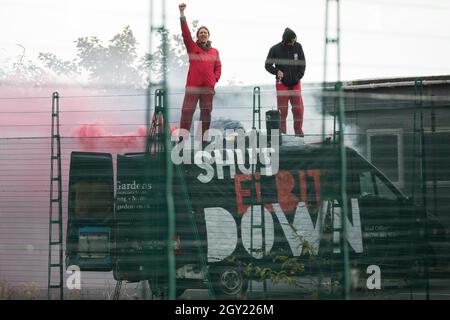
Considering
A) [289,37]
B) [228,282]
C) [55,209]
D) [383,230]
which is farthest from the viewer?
[55,209]

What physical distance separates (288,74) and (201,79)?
31.9 inches

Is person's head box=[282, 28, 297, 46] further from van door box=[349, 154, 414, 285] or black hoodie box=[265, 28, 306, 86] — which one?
van door box=[349, 154, 414, 285]

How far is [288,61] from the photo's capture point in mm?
10578

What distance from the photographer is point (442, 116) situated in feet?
35.6

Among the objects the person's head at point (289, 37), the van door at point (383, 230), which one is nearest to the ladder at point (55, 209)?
the person's head at point (289, 37)

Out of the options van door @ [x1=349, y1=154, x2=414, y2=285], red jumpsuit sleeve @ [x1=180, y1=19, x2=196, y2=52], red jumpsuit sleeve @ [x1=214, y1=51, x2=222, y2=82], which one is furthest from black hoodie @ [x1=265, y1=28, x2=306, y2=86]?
van door @ [x1=349, y1=154, x2=414, y2=285]

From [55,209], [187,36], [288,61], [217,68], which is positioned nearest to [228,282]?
[55,209]

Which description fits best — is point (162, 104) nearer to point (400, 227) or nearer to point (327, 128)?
point (327, 128)

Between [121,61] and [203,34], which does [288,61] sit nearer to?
[203,34]

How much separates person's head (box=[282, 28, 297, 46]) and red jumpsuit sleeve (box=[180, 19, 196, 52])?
33.5 inches

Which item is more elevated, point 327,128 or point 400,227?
point 327,128

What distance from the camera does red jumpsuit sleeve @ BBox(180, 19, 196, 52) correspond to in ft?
33.9
